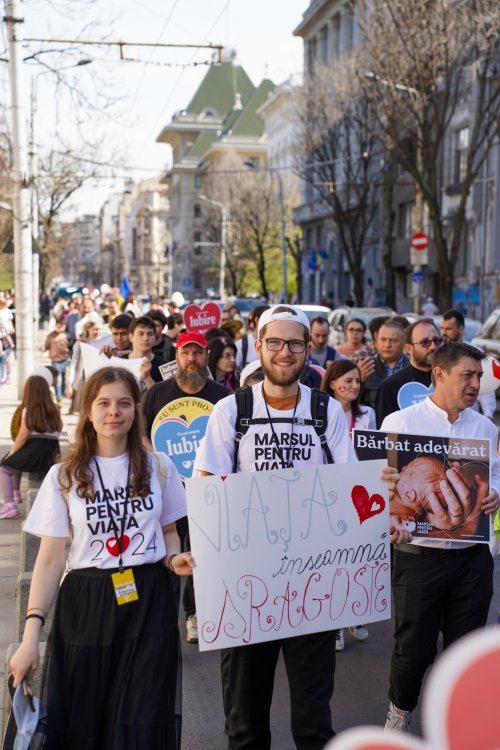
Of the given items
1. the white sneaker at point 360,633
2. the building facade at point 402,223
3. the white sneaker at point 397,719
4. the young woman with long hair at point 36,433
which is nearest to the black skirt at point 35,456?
the young woman with long hair at point 36,433

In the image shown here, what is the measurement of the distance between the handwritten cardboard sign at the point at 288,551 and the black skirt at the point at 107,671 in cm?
20

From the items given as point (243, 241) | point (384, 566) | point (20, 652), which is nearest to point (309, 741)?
point (384, 566)

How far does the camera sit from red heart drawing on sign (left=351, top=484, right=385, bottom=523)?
421 centimetres

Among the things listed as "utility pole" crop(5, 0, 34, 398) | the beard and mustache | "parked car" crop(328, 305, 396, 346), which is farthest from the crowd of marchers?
"parked car" crop(328, 305, 396, 346)

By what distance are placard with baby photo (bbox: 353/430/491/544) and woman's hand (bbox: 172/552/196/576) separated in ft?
3.57

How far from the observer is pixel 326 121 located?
135ft

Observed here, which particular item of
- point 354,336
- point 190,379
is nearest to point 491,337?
point 354,336

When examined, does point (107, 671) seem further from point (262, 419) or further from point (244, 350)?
point (244, 350)

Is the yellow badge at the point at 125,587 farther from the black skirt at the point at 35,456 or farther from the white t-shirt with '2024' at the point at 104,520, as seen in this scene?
the black skirt at the point at 35,456

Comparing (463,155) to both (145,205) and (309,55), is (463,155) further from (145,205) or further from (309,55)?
(145,205)

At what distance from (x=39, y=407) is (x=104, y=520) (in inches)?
222

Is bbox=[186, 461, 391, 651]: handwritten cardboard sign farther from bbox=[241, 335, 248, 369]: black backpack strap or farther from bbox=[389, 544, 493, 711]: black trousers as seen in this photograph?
bbox=[241, 335, 248, 369]: black backpack strap

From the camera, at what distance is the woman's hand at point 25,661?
366 cm

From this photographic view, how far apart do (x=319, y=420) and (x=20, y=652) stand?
4.49ft
